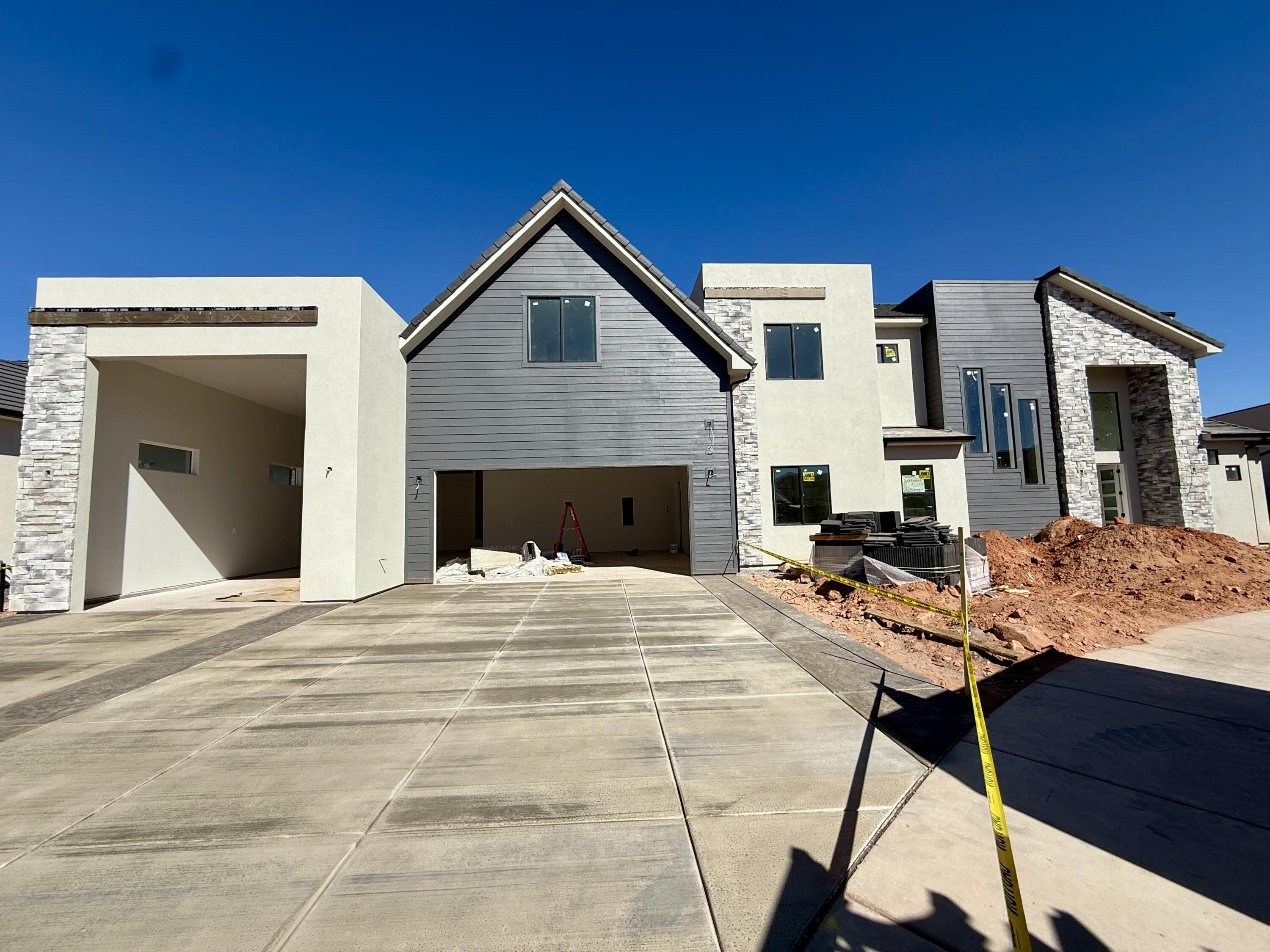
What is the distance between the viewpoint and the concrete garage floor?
2227mm

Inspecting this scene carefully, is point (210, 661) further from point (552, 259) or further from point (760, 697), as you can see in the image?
point (552, 259)

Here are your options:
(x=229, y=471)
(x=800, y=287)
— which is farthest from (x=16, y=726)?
(x=800, y=287)

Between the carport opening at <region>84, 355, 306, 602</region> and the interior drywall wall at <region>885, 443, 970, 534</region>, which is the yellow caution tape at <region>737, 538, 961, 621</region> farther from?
the carport opening at <region>84, 355, 306, 602</region>

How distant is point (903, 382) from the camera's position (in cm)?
1639

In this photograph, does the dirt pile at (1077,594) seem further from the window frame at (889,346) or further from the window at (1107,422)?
the window at (1107,422)

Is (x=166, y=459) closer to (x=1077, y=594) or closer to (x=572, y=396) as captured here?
(x=572, y=396)

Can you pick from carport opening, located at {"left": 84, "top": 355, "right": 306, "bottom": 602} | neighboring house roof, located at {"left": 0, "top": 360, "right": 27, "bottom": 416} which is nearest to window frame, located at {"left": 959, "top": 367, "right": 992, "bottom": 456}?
carport opening, located at {"left": 84, "top": 355, "right": 306, "bottom": 602}

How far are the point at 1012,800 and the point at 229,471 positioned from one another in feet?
54.0

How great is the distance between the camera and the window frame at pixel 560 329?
12.5 m

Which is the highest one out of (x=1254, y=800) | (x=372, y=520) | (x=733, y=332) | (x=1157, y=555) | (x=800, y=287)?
(x=800, y=287)

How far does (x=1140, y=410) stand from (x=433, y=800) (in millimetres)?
22658

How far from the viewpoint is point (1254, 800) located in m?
2.96

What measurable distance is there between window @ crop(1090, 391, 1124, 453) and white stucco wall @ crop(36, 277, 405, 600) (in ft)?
70.0

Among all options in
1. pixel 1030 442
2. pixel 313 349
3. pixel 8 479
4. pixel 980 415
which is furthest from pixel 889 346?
pixel 8 479
